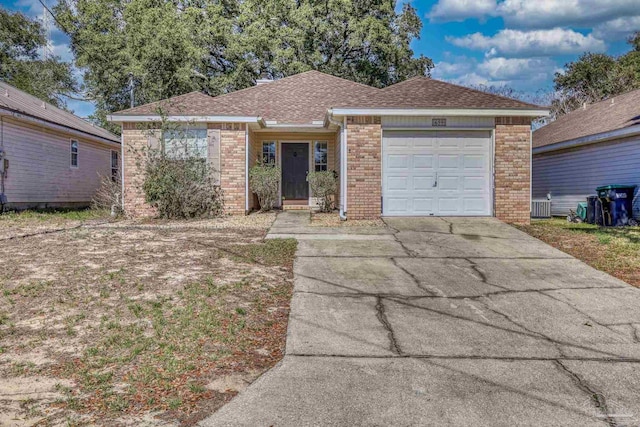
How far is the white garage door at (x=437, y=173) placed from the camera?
1209cm

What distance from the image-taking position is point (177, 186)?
41.5 ft

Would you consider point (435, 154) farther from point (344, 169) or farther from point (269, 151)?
point (269, 151)

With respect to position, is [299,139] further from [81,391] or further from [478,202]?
[81,391]

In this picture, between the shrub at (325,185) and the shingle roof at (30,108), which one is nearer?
the shrub at (325,185)

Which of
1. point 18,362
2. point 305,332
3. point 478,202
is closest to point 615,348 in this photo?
point 305,332

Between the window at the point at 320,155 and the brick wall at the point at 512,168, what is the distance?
5972 mm

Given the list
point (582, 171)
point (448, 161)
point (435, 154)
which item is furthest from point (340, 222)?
point (582, 171)

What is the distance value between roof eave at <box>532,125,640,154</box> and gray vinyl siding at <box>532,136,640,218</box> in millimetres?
234

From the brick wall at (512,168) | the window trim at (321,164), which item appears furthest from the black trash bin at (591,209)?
the window trim at (321,164)

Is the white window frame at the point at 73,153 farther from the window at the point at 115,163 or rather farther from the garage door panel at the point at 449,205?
the garage door panel at the point at 449,205

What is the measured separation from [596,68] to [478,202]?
82.7 ft

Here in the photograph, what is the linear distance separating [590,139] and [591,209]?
2247 millimetres

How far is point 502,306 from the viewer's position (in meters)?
5.52

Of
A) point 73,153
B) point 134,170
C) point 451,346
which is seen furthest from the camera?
point 73,153
